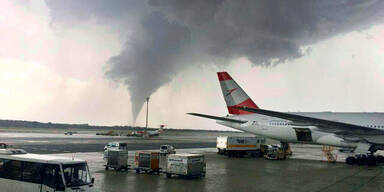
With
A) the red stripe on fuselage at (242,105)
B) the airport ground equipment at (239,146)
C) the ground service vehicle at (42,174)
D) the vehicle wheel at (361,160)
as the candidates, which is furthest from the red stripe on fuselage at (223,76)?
the ground service vehicle at (42,174)

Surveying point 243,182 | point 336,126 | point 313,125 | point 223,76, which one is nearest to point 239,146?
point 313,125

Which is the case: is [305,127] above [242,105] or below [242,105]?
below

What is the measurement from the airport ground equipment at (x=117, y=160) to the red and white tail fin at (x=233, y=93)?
22.9 m

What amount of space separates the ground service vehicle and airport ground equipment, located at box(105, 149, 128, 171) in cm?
1137

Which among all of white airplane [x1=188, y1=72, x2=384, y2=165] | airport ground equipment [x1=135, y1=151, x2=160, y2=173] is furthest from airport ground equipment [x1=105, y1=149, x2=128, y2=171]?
white airplane [x1=188, y1=72, x2=384, y2=165]

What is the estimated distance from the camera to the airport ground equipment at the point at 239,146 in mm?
39781

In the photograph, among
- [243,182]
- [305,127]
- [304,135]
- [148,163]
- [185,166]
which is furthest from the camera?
[304,135]

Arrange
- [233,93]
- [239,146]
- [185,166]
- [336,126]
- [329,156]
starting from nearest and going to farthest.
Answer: [185,166], [336,126], [329,156], [239,146], [233,93]

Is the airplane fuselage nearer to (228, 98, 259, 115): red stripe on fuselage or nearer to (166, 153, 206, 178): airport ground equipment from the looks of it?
(228, 98, 259, 115): red stripe on fuselage

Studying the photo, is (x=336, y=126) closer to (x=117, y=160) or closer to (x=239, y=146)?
(x=239, y=146)

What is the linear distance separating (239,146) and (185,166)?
20.2m

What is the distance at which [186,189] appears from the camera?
1764 centimetres

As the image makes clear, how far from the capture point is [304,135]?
3872cm

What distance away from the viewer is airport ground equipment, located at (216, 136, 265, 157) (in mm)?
39781
